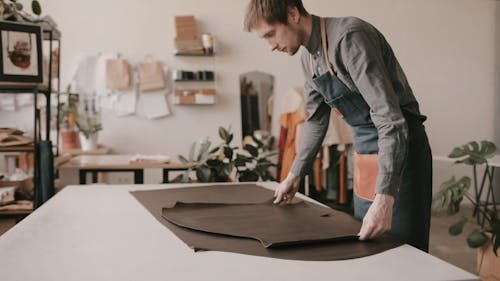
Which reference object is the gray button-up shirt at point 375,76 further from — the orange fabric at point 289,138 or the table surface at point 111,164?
the orange fabric at point 289,138

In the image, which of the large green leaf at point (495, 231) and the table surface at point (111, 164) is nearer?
the large green leaf at point (495, 231)

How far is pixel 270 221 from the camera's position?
136cm

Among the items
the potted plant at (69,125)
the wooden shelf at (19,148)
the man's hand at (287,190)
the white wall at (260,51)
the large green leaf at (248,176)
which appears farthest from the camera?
the white wall at (260,51)

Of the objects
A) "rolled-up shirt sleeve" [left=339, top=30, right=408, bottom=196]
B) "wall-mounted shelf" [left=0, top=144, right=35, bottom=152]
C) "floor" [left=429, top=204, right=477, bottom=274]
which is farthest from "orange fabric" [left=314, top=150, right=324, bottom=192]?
"rolled-up shirt sleeve" [left=339, top=30, right=408, bottom=196]

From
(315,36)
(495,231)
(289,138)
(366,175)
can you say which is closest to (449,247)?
(495,231)

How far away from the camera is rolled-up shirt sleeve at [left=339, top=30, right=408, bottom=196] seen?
1.25 m

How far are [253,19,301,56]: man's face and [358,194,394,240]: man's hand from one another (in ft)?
1.93

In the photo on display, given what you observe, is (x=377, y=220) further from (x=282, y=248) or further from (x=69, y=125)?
(x=69, y=125)

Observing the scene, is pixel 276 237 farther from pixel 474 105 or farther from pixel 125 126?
pixel 474 105

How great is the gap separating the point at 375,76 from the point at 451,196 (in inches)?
87.0

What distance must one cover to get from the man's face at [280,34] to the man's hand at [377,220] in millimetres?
587

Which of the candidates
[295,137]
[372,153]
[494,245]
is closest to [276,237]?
[372,153]

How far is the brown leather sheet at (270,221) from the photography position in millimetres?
1175

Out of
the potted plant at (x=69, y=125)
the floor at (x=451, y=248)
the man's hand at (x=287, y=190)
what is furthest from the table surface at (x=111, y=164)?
the man's hand at (x=287, y=190)
